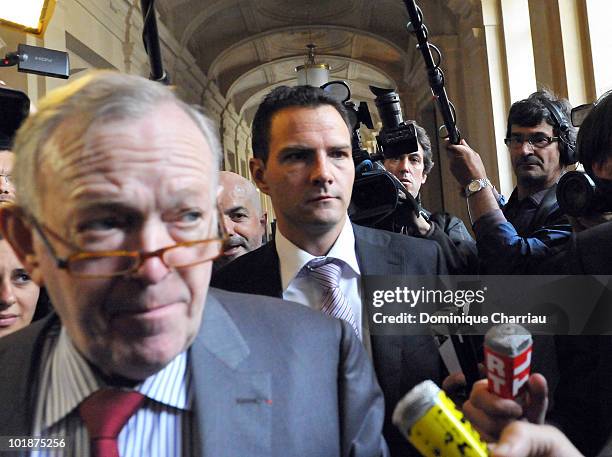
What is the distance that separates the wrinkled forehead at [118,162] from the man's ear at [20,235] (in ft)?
0.18

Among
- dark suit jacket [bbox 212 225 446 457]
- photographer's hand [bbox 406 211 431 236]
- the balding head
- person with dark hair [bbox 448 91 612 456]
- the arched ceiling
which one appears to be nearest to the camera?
person with dark hair [bbox 448 91 612 456]

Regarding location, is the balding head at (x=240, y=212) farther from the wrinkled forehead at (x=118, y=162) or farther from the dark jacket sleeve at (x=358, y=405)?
the wrinkled forehead at (x=118, y=162)

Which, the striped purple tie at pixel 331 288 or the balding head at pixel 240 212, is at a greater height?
the balding head at pixel 240 212

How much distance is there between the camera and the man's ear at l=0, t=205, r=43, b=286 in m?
0.75

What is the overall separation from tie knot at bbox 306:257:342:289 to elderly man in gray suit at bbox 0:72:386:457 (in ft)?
1.30

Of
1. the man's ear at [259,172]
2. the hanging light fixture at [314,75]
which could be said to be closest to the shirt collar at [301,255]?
the man's ear at [259,172]

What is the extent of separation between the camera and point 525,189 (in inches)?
76.7

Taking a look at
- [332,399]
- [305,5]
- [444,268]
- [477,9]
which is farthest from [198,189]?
[305,5]

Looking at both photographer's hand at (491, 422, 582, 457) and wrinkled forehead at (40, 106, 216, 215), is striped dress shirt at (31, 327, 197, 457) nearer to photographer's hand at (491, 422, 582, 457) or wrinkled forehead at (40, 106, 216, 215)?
wrinkled forehead at (40, 106, 216, 215)

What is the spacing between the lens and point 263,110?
155 cm

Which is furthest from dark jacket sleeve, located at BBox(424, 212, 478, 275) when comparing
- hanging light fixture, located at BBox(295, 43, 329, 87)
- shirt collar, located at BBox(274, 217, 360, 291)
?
hanging light fixture, located at BBox(295, 43, 329, 87)

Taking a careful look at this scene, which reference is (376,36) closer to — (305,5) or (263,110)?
(305,5)

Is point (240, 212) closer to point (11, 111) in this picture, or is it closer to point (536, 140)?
point (536, 140)

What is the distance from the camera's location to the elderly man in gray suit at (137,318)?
0.72 metres
